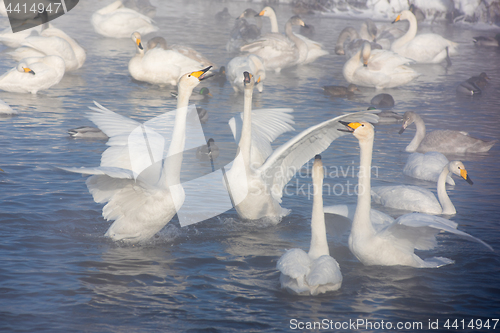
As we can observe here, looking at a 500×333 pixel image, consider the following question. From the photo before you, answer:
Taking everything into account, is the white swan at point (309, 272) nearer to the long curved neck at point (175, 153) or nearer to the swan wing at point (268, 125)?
the long curved neck at point (175, 153)

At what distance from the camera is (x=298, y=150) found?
23.2 ft

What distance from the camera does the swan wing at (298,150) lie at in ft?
20.8

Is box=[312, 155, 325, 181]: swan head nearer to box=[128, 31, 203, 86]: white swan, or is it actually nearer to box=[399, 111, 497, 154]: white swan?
box=[399, 111, 497, 154]: white swan

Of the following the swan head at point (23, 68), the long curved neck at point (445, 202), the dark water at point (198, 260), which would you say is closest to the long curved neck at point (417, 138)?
the dark water at point (198, 260)

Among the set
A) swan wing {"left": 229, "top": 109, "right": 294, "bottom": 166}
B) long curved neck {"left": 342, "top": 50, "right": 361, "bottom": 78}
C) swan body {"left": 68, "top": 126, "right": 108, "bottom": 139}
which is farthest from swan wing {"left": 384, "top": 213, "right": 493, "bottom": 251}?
long curved neck {"left": 342, "top": 50, "right": 361, "bottom": 78}

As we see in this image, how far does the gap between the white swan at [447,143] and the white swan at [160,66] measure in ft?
20.8

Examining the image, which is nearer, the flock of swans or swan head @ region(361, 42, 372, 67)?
the flock of swans

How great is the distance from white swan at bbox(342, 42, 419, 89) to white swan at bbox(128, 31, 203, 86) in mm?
4317

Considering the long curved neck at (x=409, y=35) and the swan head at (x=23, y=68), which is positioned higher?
the long curved neck at (x=409, y=35)

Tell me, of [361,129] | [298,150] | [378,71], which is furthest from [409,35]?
[361,129]

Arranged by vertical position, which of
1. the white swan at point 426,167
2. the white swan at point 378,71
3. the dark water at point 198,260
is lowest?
the dark water at point 198,260

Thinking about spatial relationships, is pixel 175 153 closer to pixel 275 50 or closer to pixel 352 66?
pixel 352 66

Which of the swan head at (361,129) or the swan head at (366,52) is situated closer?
the swan head at (361,129)

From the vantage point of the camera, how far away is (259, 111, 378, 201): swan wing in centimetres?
635
